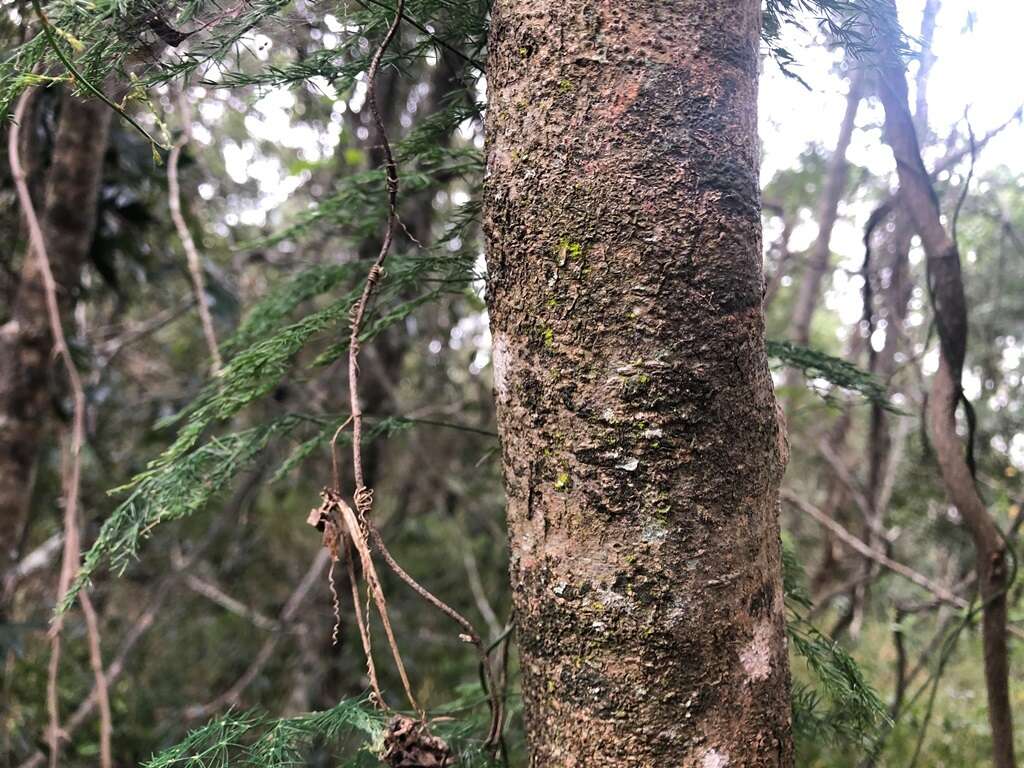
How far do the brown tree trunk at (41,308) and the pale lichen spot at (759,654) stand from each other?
2.26 meters

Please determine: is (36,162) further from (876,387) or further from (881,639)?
(881,639)

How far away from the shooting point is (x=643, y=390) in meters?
0.83

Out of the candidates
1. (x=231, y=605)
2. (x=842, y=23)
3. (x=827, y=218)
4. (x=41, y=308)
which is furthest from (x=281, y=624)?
(x=827, y=218)

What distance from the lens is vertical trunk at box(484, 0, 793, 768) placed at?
2.73ft

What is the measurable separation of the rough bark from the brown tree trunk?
7.36ft

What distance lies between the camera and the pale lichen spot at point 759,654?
861 mm

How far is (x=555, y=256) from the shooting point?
0.87m

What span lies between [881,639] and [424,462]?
451 centimetres

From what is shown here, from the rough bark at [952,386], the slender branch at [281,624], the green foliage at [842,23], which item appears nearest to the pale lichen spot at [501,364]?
the green foliage at [842,23]

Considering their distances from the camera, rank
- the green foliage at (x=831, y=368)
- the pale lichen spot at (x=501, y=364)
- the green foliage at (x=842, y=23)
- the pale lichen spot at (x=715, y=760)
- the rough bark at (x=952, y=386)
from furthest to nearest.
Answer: the rough bark at (x=952, y=386) < the green foliage at (x=831, y=368) < the green foliage at (x=842, y=23) < the pale lichen spot at (x=501, y=364) < the pale lichen spot at (x=715, y=760)

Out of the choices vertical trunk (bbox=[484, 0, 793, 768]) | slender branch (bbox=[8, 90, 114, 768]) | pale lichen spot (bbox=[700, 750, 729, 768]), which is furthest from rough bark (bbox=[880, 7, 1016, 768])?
slender branch (bbox=[8, 90, 114, 768])

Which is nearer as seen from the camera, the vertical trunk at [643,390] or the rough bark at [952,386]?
the vertical trunk at [643,390]

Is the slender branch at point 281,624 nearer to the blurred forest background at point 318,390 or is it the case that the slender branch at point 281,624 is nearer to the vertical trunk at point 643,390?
the blurred forest background at point 318,390

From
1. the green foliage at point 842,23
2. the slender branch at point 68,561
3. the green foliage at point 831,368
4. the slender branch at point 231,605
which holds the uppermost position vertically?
the green foliage at point 842,23
